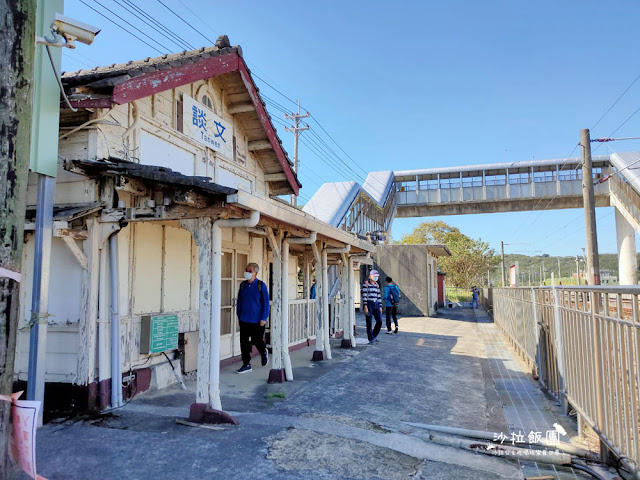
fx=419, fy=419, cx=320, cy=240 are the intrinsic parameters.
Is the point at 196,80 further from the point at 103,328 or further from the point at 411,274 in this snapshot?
the point at 411,274

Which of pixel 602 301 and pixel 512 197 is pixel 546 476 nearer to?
pixel 602 301

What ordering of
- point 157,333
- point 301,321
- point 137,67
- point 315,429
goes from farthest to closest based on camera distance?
point 301,321, point 157,333, point 137,67, point 315,429

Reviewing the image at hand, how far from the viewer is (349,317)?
963cm

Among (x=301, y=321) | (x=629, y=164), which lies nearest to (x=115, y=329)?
(x=301, y=321)

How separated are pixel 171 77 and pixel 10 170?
3795mm

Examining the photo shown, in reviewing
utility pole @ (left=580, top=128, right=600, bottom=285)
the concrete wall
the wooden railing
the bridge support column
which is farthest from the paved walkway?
the bridge support column

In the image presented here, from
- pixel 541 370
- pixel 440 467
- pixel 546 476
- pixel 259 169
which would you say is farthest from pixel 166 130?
pixel 541 370

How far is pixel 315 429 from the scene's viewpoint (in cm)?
423

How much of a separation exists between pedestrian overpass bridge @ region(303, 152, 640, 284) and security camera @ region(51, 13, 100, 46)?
56.5 feet

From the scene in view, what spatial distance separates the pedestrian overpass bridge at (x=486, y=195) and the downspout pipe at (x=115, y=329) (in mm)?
15795

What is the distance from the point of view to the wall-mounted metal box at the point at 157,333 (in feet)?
17.3

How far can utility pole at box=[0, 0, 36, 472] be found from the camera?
82.0 inches

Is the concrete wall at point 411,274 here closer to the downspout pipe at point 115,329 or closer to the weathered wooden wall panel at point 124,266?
the weathered wooden wall panel at point 124,266

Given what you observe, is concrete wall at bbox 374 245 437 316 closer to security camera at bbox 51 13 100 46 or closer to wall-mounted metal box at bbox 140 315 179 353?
wall-mounted metal box at bbox 140 315 179 353
